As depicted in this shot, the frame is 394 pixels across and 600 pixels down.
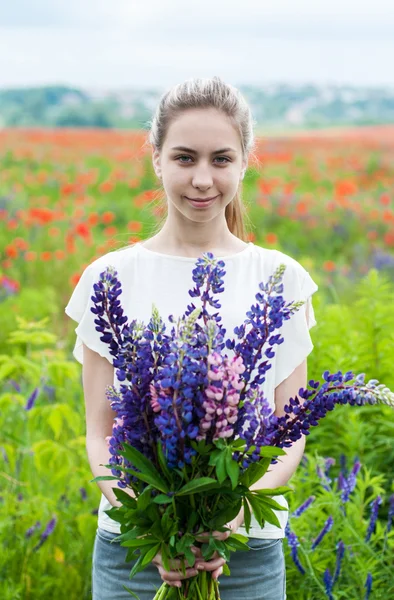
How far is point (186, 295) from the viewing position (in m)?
1.89

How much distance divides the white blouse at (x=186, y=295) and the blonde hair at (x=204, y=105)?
0.27 metres

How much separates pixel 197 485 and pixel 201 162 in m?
0.75

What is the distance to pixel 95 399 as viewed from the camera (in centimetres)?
190

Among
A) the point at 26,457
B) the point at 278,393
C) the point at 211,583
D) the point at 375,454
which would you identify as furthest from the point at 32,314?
the point at 211,583

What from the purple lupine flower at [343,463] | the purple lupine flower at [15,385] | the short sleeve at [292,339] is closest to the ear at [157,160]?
the short sleeve at [292,339]

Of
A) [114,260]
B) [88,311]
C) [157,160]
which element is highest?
[157,160]

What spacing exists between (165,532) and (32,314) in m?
3.90

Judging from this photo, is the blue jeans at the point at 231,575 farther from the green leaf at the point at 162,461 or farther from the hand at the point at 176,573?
the green leaf at the point at 162,461

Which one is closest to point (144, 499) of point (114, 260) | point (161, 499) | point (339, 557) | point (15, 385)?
point (161, 499)

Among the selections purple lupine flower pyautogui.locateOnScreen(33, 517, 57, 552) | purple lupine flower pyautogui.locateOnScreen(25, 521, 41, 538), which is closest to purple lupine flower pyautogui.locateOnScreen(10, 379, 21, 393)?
purple lupine flower pyautogui.locateOnScreen(25, 521, 41, 538)

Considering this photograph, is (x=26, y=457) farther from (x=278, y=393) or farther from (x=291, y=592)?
(x=278, y=393)

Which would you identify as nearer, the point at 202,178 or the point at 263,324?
the point at 263,324

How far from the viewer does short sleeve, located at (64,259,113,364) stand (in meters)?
1.88

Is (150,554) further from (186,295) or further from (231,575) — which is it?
(186,295)
